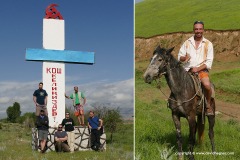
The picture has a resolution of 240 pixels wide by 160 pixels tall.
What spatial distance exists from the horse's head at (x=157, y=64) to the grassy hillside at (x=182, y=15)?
33004 millimetres

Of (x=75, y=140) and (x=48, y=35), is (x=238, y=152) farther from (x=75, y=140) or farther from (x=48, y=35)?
(x=48, y=35)

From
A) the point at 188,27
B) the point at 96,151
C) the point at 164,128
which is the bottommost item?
the point at 96,151

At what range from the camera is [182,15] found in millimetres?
44938

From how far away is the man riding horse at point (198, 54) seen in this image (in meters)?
7.52

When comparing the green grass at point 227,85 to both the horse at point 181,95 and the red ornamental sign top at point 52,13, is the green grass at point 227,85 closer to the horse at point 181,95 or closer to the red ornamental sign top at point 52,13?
the red ornamental sign top at point 52,13

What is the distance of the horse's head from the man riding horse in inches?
12.0

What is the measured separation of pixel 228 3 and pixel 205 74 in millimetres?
36426

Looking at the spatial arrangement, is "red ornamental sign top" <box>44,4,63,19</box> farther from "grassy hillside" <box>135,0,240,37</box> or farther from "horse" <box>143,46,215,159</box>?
"grassy hillside" <box>135,0,240,37</box>

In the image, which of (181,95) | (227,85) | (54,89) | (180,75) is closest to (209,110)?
(181,95)

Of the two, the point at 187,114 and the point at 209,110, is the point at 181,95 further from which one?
the point at 209,110

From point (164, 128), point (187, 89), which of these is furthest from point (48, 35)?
point (187, 89)

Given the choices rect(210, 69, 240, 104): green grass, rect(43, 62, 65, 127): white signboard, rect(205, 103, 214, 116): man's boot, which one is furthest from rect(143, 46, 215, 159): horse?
rect(210, 69, 240, 104): green grass

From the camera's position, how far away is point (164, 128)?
10133 mm

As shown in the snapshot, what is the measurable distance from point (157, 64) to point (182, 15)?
38.3 meters
